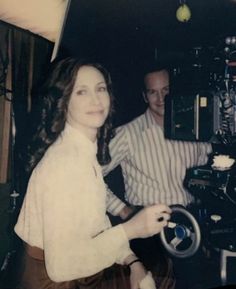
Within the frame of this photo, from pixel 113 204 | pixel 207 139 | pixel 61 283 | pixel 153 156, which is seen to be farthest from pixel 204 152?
pixel 61 283

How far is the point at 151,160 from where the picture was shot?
5.00ft

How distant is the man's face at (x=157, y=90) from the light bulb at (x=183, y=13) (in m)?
0.24

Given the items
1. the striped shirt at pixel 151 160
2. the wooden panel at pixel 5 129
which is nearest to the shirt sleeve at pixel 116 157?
the striped shirt at pixel 151 160

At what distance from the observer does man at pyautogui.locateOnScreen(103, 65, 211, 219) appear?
58.6 inches

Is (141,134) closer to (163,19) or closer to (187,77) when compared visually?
(187,77)

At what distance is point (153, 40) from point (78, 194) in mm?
707

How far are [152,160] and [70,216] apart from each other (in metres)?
0.42

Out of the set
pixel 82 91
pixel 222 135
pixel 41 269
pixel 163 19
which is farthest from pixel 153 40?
pixel 41 269

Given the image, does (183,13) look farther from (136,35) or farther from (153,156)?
(153,156)

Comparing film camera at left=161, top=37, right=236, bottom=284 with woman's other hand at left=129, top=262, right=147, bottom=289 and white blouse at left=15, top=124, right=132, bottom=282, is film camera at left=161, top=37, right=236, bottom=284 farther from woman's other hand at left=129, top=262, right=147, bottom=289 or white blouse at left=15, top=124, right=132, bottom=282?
white blouse at left=15, top=124, right=132, bottom=282

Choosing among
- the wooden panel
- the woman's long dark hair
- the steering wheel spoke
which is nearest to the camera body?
the steering wheel spoke

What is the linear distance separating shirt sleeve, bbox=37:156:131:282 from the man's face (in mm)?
377

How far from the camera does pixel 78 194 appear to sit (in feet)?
4.55

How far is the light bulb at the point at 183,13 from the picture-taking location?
1.51m
